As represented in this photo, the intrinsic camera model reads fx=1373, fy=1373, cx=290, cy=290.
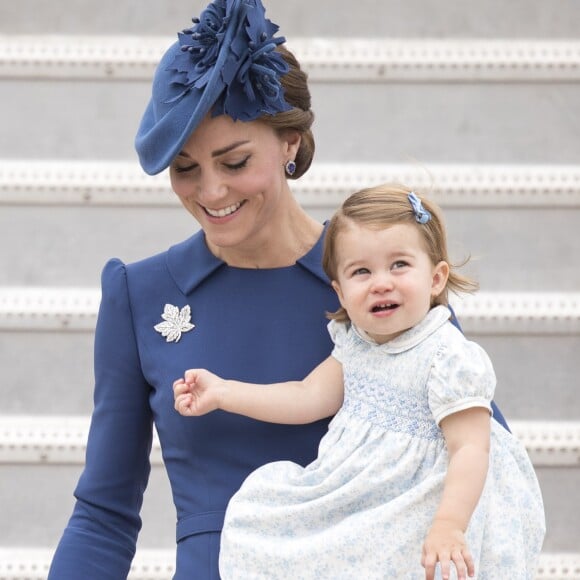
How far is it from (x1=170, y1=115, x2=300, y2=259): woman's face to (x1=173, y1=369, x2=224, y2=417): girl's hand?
0.56 feet

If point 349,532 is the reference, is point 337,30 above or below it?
above

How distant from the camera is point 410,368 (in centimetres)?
150

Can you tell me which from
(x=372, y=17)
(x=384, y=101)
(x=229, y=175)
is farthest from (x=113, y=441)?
(x=372, y=17)

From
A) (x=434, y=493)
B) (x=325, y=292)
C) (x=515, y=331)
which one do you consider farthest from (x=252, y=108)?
(x=515, y=331)

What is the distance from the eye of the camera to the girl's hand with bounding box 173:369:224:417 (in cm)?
155


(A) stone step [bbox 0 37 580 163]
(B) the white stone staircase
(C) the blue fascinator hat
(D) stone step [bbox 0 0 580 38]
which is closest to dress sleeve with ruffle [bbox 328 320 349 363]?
(C) the blue fascinator hat

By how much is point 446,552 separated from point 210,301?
529 mm

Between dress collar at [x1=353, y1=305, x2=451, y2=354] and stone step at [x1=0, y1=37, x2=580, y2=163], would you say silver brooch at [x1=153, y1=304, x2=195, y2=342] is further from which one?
stone step at [x1=0, y1=37, x2=580, y2=163]

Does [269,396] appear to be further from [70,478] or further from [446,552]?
[70,478]

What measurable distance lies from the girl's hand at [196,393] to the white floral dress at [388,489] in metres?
0.10

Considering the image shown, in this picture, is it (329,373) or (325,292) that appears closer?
(329,373)

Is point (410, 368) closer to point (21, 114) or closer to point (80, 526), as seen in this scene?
point (80, 526)

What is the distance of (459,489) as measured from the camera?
139cm

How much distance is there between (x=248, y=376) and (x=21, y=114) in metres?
Result: 1.36
